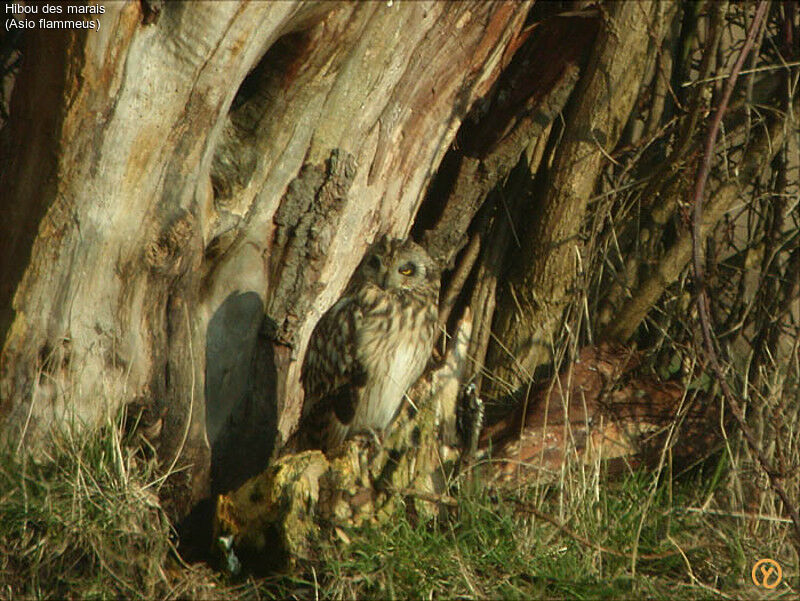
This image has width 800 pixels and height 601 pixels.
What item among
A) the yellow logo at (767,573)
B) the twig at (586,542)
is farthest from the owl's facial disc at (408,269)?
the yellow logo at (767,573)

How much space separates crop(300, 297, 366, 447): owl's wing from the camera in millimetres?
3826

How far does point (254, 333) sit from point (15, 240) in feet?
3.31

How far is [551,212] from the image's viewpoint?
4.05m

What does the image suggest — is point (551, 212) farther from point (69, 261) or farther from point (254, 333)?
point (69, 261)

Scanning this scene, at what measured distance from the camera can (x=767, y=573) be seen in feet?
10.2

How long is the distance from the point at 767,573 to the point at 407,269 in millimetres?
1814

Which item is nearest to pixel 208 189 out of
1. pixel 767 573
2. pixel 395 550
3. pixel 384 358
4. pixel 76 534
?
pixel 384 358

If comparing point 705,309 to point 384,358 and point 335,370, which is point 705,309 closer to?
point 384,358

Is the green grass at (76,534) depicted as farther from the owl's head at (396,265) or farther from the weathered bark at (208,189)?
the owl's head at (396,265)

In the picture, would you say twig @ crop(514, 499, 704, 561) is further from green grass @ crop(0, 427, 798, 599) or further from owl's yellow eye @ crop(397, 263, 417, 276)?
owl's yellow eye @ crop(397, 263, 417, 276)

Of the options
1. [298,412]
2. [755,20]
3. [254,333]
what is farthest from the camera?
[298,412]

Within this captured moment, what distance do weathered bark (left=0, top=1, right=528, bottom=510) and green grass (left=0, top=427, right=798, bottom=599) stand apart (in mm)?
273

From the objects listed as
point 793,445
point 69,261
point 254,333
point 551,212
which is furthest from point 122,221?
point 793,445

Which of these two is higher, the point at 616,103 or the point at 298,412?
the point at 616,103
